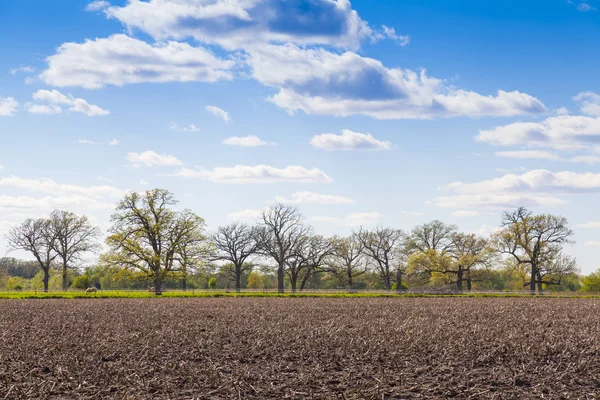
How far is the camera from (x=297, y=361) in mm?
18406

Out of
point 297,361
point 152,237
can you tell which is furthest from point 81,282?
point 297,361

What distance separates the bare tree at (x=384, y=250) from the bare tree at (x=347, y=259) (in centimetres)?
103

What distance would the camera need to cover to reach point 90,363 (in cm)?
1780

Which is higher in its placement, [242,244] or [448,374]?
[242,244]

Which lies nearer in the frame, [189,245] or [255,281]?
[189,245]

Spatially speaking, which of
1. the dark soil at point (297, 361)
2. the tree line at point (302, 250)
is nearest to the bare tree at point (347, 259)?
the tree line at point (302, 250)

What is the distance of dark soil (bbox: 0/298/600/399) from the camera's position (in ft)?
48.0

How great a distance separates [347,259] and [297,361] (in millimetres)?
81831

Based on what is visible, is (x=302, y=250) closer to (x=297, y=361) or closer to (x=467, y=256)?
(x=467, y=256)

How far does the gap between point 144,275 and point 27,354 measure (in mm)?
57634

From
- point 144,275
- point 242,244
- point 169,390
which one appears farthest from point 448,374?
point 242,244

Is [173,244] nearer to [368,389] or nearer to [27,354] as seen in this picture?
[27,354]

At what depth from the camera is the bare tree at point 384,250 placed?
99750 mm

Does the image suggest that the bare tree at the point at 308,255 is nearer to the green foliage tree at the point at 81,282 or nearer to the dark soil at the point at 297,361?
the green foliage tree at the point at 81,282
